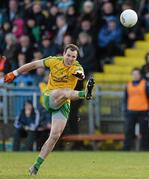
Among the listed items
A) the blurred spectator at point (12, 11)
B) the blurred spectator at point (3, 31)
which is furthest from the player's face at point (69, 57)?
the blurred spectator at point (12, 11)

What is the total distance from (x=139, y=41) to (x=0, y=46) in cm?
424

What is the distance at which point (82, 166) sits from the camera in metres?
15.4

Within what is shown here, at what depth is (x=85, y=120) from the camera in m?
22.3

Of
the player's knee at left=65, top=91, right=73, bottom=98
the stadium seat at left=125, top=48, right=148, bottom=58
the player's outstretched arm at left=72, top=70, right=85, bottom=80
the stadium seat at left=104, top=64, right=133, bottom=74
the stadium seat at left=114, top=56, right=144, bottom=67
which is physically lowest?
the player's knee at left=65, top=91, right=73, bottom=98

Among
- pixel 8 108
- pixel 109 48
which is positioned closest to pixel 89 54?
pixel 109 48

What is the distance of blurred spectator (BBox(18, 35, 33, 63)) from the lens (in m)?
23.5

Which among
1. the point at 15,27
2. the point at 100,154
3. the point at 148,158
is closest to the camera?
the point at 148,158

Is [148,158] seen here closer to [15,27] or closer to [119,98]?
[119,98]

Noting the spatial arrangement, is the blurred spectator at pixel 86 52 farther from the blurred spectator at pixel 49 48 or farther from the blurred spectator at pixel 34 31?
the blurred spectator at pixel 34 31

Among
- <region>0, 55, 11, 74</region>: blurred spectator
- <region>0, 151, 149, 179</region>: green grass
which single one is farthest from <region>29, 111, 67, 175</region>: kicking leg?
<region>0, 55, 11, 74</region>: blurred spectator

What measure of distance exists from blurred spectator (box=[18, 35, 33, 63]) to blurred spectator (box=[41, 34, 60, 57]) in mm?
372

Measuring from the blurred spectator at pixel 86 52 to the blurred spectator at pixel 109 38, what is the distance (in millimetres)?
661

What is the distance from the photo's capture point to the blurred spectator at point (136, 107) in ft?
68.0

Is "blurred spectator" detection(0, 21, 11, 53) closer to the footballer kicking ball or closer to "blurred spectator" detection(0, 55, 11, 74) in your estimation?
"blurred spectator" detection(0, 55, 11, 74)
